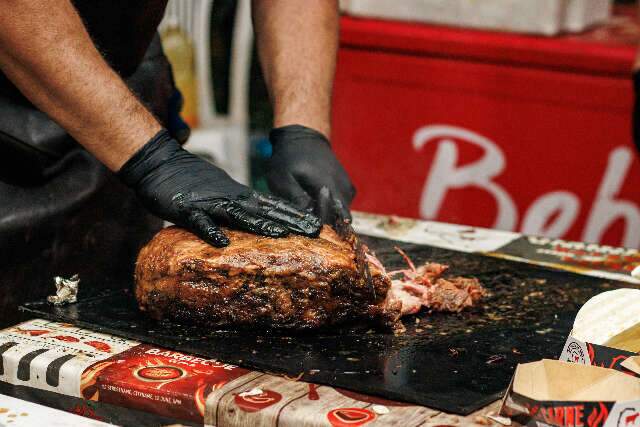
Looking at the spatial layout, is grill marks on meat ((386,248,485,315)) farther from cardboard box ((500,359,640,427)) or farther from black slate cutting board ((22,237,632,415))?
cardboard box ((500,359,640,427))

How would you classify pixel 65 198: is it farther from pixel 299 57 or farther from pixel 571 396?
pixel 571 396

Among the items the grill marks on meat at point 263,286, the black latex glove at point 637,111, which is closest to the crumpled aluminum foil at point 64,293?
the grill marks on meat at point 263,286

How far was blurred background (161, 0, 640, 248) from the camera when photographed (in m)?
4.63

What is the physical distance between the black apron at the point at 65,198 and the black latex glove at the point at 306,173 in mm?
513

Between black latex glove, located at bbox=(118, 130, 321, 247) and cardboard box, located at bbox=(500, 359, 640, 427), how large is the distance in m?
0.75

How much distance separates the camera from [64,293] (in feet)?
8.00

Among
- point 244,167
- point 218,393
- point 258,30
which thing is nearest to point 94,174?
point 258,30

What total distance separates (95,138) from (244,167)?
3.67 m

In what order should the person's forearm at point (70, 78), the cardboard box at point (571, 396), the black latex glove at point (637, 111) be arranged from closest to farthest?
the cardboard box at point (571, 396)
the person's forearm at point (70, 78)
the black latex glove at point (637, 111)

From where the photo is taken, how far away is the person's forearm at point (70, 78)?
235 cm

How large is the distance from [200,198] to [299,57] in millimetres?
914

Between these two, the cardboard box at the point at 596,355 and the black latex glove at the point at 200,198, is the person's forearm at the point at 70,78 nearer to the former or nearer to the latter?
the black latex glove at the point at 200,198

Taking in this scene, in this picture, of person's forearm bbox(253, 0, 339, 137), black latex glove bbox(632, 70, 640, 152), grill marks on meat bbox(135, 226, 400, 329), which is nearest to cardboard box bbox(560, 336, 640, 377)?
grill marks on meat bbox(135, 226, 400, 329)

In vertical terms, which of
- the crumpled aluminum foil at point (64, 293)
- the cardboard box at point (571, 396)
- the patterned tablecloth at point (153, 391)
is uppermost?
the cardboard box at point (571, 396)
